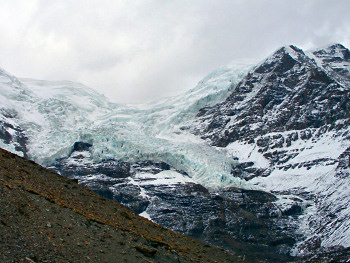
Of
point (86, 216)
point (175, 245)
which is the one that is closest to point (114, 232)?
point (86, 216)

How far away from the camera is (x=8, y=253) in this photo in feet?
75.2

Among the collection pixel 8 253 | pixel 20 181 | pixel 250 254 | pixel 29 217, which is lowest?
pixel 8 253

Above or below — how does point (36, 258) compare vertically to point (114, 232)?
below

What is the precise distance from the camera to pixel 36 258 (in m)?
23.5

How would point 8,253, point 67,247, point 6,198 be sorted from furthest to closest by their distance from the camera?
point 6,198 < point 67,247 < point 8,253

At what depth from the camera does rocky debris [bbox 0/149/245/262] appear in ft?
81.5

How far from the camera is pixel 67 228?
93.4 feet

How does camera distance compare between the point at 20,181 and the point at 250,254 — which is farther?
A: the point at 250,254

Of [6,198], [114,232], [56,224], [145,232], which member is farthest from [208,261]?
[6,198]

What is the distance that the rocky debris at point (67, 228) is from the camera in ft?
81.5

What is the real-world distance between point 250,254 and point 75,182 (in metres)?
162

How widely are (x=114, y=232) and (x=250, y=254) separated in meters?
170

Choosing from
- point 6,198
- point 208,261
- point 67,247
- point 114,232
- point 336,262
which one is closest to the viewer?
point 67,247

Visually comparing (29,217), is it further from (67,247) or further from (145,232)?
(145,232)
